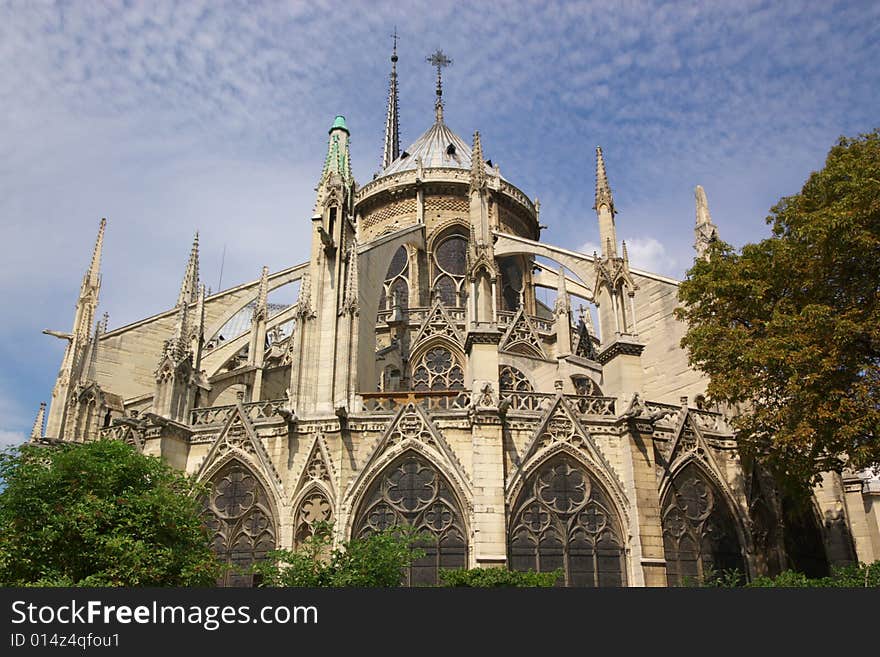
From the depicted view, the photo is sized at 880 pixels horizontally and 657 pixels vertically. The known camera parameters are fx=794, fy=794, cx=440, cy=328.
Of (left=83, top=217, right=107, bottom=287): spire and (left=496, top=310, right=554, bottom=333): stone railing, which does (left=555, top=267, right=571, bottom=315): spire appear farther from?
(left=83, top=217, right=107, bottom=287): spire

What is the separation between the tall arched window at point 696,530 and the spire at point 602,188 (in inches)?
301

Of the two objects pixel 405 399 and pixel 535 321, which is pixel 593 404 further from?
pixel 535 321

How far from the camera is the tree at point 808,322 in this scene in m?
15.3

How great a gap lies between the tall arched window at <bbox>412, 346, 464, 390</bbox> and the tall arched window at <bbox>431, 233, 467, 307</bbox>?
4.37 metres

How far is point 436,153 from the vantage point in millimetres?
38281

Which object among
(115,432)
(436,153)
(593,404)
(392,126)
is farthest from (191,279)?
(392,126)

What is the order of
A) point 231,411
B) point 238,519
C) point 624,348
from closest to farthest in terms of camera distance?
point 238,519, point 624,348, point 231,411

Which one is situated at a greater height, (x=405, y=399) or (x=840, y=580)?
(x=405, y=399)

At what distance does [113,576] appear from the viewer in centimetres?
1342

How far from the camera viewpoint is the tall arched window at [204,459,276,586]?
60.8 feet

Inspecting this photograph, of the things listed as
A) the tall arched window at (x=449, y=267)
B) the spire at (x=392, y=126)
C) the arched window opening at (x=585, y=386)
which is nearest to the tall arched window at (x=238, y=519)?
the arched window opening at (x=585, y=386)

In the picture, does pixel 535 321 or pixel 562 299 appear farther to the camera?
pixel 535 321

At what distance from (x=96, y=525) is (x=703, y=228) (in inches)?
668

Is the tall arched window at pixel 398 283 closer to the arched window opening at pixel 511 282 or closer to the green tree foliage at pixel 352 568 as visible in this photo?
the arched window opening at pixel 511 282
